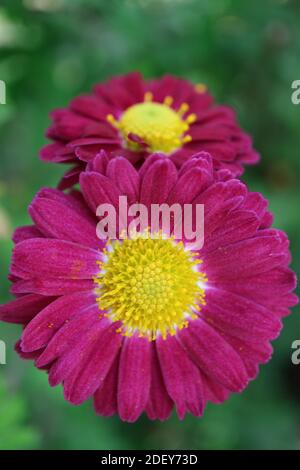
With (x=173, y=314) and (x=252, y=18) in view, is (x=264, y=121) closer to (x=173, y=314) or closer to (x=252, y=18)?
(x=252, y=18)

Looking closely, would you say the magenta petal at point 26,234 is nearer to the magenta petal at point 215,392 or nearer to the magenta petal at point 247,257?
the magenta petal at point 247,257

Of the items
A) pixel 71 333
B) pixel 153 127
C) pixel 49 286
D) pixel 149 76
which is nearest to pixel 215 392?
pixel 71 333

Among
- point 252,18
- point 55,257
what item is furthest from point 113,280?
point 252,18

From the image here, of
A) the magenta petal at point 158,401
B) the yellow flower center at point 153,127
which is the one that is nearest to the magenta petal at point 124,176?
the yellow flower center at point 153,127

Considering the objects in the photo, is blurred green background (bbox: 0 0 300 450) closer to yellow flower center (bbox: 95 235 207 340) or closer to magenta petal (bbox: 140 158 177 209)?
yellow flower center (bbox: 95 235 207 340)

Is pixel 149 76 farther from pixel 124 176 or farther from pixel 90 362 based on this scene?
pixel 90 362

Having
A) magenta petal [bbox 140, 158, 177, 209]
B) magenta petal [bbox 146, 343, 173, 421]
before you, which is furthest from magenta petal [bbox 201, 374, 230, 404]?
magenta petal [bbox 140, 158, 177, 209]
